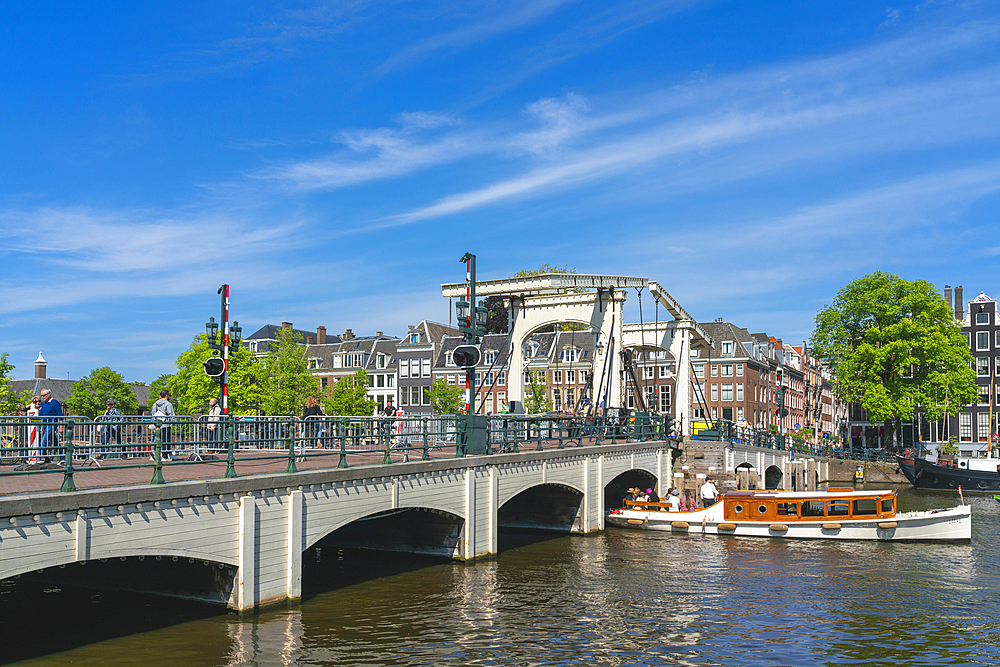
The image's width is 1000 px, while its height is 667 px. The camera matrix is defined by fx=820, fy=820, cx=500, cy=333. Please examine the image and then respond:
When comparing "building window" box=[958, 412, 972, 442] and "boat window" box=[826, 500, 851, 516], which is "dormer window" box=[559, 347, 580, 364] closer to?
"building window" box=[958, 412, 972, 442]

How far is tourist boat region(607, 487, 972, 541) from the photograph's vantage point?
26141mm

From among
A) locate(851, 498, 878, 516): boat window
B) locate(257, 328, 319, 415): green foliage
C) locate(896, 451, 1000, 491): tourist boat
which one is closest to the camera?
locate(851, 498, 878, 516): boat window

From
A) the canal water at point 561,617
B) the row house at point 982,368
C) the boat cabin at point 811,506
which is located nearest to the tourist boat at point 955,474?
the row house at point 982,368

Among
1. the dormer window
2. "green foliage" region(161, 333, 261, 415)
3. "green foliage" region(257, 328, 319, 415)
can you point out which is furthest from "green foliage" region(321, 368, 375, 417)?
the dormer window

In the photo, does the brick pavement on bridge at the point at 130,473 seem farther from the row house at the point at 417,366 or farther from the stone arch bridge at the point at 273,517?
the row house at the point at 417,366

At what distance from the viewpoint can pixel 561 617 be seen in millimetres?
15852

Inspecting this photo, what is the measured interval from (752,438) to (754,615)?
2791 centimetres

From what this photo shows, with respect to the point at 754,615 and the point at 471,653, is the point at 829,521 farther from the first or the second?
the point at 471,653

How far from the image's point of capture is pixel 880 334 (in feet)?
177

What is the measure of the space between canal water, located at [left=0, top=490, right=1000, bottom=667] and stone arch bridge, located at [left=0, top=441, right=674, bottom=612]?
72 cm

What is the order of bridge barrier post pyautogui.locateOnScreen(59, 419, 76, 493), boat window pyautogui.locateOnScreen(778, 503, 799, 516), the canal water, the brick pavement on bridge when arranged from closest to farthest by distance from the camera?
bridge barrier post pyautogui.locateOnScreen(59, 419, 76, 493), the brick pavement on bridge, the canal water, boat window pyautogui.locateOnScreen(778, 503, 799, 516)

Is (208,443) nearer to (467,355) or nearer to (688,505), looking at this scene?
(467,355)

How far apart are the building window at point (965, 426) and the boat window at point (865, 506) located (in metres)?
51.7

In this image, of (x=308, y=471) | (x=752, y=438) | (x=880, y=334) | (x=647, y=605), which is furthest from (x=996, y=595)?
(x=880, y=334)
